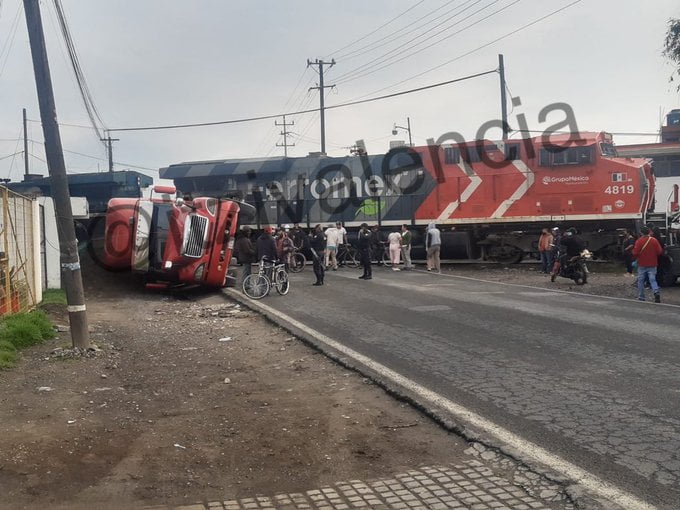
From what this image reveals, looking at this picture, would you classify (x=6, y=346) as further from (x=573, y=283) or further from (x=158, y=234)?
(x=573, y=283)

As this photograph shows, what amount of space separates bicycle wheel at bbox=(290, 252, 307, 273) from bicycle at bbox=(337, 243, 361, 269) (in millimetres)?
2161

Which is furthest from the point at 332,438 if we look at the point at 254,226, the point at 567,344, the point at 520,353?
the point at 254,226

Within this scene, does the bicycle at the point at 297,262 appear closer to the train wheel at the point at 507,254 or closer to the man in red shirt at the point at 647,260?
the train wheel at the point at 507,254

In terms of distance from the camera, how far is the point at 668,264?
1714 centimetres

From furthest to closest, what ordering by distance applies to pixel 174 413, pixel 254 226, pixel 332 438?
pixel 254 226, pixel 174 413, pixel 332 438

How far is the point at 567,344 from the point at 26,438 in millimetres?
6666

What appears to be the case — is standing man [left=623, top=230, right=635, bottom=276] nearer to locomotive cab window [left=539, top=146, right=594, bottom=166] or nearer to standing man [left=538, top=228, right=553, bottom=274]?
standing man [left=538, top=228, right=553, bottom=274]

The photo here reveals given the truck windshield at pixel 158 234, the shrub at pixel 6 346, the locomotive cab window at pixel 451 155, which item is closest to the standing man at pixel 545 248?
the locomotive cab window at pixel 451 155

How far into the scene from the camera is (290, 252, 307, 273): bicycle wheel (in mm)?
23622

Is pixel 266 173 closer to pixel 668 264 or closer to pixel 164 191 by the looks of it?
pixel 164 191

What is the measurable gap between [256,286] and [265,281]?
25 cm

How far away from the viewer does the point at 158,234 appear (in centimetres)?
1655

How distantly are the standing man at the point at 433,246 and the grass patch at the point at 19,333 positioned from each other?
47.9 ft

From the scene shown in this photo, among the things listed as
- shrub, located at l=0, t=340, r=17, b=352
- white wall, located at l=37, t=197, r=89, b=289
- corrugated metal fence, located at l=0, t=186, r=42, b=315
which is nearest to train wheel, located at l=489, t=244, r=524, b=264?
white wall, located at l=37, t=197, r=89, b=289
